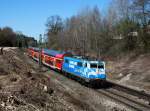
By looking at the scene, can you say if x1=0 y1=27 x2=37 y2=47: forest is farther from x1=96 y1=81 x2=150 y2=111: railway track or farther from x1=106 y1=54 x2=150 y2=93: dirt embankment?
x1=96 y1=81 x2=150 y2=111: railway track

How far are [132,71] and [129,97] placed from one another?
1659 centimetres

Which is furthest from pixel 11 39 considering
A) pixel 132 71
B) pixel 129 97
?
pixel 129 97

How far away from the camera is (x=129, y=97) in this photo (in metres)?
27.7

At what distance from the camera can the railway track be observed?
930 inches

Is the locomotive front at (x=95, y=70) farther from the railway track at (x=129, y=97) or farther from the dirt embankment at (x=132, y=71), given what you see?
the dirt embankment at (x=132, y=71)

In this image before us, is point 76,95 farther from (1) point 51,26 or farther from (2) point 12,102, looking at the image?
(1) point 51,26

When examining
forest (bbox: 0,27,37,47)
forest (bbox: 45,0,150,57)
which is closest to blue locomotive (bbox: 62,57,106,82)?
forest (bbox: 45,0,150,57)

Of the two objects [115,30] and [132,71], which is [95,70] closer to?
[132,71]

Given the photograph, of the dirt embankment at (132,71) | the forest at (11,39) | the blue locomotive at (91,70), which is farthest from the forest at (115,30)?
the forest at (11,39)

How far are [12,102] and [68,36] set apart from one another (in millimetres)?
79608

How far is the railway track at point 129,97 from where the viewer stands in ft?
77.5

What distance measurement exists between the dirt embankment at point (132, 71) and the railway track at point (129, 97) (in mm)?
2675

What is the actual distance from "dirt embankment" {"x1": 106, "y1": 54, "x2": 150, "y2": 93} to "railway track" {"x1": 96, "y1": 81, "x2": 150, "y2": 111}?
8.77 ft

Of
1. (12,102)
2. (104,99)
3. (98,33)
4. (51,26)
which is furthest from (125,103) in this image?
(51,26)
